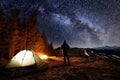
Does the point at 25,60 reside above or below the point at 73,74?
above

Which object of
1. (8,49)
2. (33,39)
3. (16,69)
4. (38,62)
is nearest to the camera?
(16,69)

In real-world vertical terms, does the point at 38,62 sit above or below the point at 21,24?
below

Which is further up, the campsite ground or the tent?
the tent

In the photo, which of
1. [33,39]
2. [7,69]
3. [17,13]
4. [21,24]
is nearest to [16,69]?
[7,69]

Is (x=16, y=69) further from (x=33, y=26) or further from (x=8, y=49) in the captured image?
(x=33, y=26)

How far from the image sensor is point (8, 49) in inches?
1529

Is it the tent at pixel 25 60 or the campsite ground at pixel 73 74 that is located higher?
the tent at pixel 25 60

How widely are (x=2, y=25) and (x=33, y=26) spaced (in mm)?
13265

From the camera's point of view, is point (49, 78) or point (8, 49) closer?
point (49, 78)

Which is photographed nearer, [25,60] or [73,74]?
[73,74]

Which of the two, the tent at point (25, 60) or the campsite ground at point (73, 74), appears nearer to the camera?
the campsite ground at point (73, 74)

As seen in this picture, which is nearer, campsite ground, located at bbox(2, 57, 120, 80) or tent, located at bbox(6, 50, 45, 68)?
campsite ground, located at bbox(2, 57, 120, 80)

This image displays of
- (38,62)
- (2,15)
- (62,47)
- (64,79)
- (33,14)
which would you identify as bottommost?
(64,79)

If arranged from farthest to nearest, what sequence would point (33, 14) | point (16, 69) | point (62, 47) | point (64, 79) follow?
point (33, 14), point (62, 47), point (16, 69), point (64, 79)
